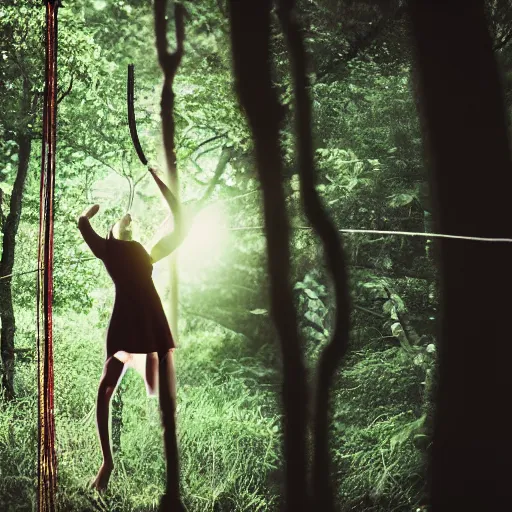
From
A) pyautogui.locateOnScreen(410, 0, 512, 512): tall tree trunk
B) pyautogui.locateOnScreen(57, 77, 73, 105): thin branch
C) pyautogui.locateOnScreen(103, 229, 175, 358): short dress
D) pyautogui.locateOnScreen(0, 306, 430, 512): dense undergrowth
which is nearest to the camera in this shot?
pyautogui.locateOnScreen(410, 0, 512, 512): tall tree trunk

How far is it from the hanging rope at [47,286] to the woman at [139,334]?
0.22 m

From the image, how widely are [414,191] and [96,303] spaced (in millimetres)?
1379

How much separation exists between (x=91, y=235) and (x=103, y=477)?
39.1 inches

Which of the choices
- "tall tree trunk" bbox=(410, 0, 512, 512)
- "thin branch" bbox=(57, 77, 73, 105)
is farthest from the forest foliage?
"tall tree trunk" bbox=(410, 0, 512, 512)

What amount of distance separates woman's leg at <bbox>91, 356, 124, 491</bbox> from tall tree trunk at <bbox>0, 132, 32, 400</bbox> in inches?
19.4

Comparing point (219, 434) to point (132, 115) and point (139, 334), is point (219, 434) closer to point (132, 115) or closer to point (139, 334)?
point (139, 334)

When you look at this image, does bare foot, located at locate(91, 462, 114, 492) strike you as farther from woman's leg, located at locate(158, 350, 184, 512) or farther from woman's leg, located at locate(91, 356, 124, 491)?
woman's leg, located at locate(158, 350, 184, 512)

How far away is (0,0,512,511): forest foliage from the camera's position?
246 cm

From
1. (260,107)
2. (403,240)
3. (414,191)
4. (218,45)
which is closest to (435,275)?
(403,240)

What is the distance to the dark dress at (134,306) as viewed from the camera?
8.39 ft

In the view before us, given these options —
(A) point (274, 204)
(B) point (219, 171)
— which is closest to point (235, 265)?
(A) point (274, 204)

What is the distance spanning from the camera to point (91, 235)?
8.68 ft

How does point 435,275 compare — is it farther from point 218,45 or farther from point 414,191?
point 218,45

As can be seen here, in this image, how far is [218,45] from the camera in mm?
2617
